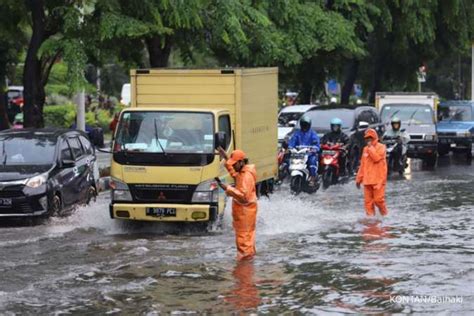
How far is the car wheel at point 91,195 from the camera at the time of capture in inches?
748

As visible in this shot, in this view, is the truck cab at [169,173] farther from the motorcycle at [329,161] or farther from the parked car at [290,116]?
the parked car at [290,116]

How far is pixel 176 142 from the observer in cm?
1570

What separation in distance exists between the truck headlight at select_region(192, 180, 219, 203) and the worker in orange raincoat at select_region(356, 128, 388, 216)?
368 centimetres

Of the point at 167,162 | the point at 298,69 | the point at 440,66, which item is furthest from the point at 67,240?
the point at 440,66

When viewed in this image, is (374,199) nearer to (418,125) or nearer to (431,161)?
(418,125)

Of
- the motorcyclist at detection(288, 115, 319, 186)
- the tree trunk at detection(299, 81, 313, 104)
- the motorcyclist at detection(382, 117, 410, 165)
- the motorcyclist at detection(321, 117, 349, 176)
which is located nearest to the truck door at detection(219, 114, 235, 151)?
the motorcyclist at detection(288, 115, 319, 186)

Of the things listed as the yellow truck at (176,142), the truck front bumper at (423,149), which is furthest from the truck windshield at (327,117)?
the yellow truck at (176,142)

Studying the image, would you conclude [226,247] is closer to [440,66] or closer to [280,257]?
[280,257]

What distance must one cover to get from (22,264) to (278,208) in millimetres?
6361

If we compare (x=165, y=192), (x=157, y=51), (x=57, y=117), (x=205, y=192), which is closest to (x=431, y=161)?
(x=157, y=51)

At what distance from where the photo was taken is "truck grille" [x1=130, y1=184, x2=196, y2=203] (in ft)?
50.5

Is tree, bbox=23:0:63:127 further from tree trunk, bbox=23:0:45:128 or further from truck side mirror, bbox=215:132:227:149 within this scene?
truck side mirror, bbox=215:132:227:149

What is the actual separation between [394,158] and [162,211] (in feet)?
42.1

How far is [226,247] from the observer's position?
14523 mm
